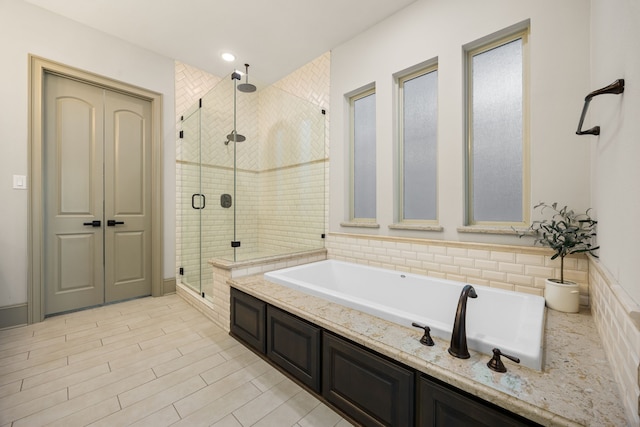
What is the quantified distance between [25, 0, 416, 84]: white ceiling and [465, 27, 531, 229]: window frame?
0.88 meters

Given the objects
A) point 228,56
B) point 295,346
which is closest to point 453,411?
point 295,346

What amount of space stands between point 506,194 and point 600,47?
97 centimetres

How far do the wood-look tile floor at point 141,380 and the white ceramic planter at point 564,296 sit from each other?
1434 mm

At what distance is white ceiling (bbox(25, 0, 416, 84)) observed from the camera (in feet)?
8.13

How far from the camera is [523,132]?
6.33 feet

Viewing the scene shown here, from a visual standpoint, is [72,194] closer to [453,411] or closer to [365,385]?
[365,385]

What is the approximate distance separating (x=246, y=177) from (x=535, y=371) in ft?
8.69

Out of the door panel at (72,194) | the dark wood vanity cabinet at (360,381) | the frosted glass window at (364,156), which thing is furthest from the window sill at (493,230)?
the door panel at (72,194)

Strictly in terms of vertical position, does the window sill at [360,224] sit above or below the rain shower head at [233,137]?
below

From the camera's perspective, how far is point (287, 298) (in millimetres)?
1816

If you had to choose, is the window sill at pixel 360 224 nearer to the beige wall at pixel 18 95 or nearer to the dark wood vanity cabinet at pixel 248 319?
the dark wood vanity cabinet at pixel 248 319

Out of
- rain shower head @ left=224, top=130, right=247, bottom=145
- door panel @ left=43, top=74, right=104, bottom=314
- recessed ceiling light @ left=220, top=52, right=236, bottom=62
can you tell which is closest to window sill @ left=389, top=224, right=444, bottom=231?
rain shower head @ left=224, top=130, right=247, bottom=145

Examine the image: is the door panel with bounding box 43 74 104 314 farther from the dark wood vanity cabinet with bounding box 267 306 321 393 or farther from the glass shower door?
the dark wood vanity cabinet with bounding box 267 306 321 393

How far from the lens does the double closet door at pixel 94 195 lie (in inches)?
106
